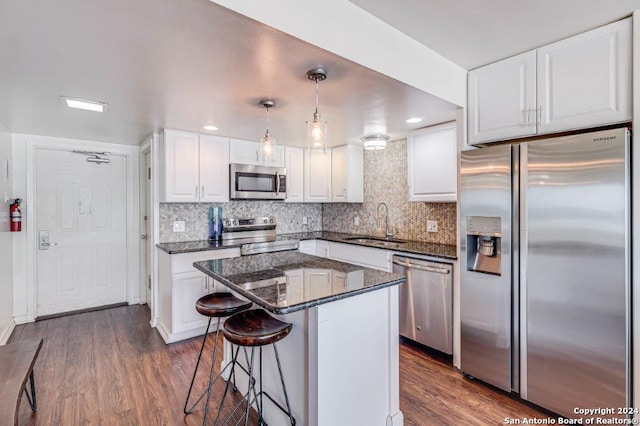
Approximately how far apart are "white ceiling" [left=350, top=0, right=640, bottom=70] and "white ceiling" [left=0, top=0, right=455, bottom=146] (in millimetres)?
299

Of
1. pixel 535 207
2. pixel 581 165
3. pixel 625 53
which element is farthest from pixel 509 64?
pixel 535 207

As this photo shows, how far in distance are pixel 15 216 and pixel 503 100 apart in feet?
15.6

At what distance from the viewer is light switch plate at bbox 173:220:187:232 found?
3.64 m

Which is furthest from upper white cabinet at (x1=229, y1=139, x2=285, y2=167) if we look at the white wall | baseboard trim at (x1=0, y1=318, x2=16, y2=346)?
baseboard trim at (x1=0, y1=318, x2=16, y2=346)

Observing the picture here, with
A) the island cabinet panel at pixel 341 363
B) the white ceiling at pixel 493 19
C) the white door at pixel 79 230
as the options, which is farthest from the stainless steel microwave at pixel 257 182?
the white ceiling at pixel 493 19

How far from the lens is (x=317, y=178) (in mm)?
4445

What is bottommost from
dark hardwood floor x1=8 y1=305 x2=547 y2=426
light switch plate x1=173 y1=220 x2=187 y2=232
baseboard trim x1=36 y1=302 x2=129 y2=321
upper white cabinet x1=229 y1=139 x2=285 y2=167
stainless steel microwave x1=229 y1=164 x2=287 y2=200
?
dark hardwood floor x1=8 y1=305 x2=547 y2=426

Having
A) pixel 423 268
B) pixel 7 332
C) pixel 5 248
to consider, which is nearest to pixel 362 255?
pixel 423 268

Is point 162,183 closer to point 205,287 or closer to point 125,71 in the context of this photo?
point 205,287

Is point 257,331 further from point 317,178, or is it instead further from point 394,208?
point 317,178

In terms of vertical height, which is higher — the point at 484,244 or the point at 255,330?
the point at 484,244

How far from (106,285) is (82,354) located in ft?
4.69

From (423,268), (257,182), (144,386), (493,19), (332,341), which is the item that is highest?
(493,19)

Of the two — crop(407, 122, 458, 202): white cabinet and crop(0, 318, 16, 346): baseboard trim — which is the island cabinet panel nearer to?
crop(407, 122, 458, 202): white cabinet
